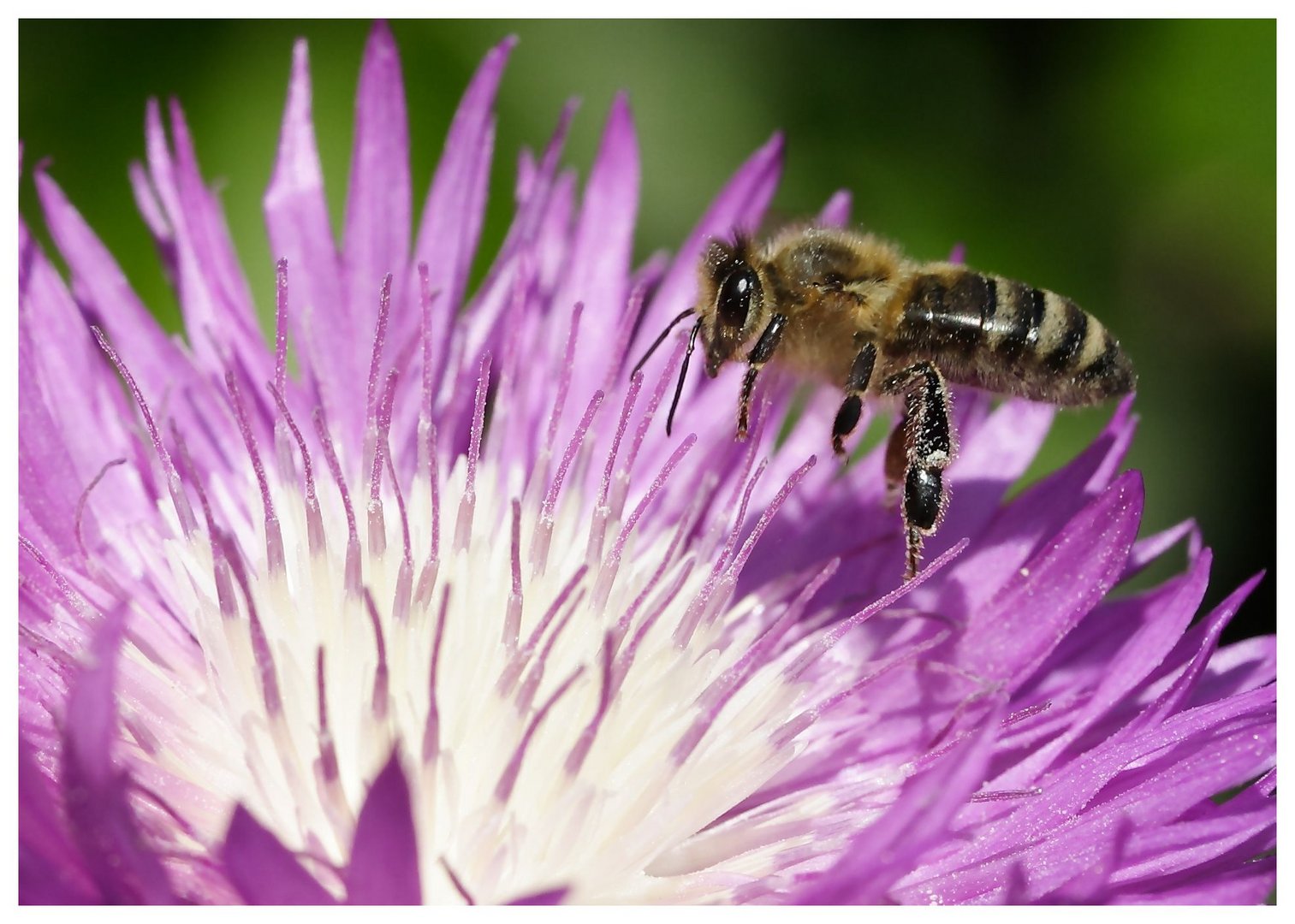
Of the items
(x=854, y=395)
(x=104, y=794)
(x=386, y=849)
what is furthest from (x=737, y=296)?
(x=104, y=794)

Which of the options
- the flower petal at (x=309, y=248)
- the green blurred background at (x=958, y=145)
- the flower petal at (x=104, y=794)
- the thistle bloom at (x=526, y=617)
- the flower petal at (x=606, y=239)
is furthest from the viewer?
the green blurred background at (x=958, y=145)

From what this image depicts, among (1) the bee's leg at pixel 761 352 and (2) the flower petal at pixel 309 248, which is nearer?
(1) the bee's leg at pixel 761 352

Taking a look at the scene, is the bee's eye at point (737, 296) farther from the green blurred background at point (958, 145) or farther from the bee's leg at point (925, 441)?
the green blurred background at point (958, 145)

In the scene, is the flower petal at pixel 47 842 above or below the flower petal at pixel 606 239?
below

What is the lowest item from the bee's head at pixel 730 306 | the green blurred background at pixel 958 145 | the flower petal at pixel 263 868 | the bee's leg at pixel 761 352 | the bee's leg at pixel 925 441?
the flower petal at pixel 263 868

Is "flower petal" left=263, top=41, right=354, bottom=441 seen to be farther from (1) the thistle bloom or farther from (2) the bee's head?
(2) the bee's head

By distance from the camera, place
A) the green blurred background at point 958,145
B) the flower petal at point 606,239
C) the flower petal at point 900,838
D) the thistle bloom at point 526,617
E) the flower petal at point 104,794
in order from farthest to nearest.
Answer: the green blurred background at point 958,145 < the flower petal at point 606,239 < the thistle bloom at point 526,617 < the flower petal at point 900,838 < the flower petal at point 104,794

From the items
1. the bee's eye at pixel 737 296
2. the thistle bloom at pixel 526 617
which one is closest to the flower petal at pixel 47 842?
the thistle bloom at pixel 526 617

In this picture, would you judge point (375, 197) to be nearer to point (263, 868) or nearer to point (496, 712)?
point (496, 712)
